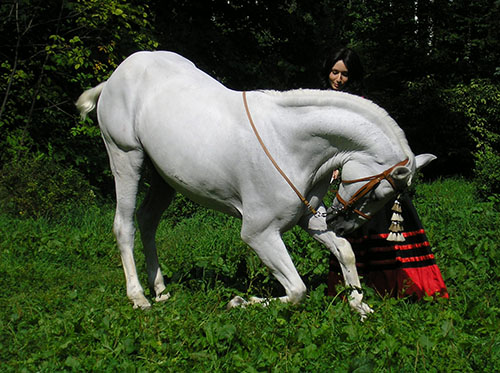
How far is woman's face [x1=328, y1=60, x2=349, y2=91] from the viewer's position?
491cm

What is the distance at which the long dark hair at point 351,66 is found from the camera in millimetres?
4922

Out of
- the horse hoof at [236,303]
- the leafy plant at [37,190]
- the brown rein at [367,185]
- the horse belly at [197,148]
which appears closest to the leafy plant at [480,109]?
the leafy plant at [37,190]

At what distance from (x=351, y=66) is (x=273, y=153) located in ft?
4.43

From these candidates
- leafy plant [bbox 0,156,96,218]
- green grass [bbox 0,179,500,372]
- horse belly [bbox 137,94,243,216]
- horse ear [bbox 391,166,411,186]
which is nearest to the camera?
green grass [bbox 0,179,500,372]

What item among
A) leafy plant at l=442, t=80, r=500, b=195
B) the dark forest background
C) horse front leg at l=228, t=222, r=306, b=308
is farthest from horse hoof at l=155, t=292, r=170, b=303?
leafy plant at l=442, t=80, r=500, b=195

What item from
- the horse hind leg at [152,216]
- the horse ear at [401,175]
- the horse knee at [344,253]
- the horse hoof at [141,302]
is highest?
the horse ear at [401,175]

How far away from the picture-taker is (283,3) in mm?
12883

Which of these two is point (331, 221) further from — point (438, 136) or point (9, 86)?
point (438, 136)

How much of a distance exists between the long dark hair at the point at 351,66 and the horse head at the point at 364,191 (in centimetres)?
114

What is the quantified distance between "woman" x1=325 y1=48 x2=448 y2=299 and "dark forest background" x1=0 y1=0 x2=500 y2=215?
4306 millimetres

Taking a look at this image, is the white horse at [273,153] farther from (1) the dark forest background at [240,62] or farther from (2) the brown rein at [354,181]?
(1) the dark forest background at [240,62]

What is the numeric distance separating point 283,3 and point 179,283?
9043mm

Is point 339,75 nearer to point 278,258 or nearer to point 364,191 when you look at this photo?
point 364,191

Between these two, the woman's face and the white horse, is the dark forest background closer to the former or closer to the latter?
the white horse
